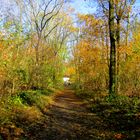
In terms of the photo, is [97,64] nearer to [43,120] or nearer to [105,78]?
[105,78]

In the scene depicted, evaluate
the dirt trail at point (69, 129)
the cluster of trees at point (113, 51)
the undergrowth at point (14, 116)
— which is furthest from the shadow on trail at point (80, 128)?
the cluster of trees at point (113, 51)

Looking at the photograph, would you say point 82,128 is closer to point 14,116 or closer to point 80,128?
point 80,128

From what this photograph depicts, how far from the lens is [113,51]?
23203 mm

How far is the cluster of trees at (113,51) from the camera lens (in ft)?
75.9

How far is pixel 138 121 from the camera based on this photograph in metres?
12.7

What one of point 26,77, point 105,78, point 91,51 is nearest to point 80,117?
point 26,77

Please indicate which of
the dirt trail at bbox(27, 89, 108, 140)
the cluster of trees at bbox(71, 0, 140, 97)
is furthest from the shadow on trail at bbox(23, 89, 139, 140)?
the cluster of trees at bbox(71, 0, 140, 97)

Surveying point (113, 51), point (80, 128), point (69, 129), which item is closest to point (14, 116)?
point (69, 129)

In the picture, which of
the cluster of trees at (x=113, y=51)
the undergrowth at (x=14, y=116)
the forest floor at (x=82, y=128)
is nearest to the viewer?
the undergrowth at (x=14, y=116)

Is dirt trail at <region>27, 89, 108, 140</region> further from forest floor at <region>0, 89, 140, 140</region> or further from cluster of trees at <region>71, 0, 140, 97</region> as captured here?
cluster of trees at <region>71, 0, 140, 97</region>

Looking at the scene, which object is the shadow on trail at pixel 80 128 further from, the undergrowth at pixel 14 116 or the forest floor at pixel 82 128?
the undergrowth at pixel 14 116

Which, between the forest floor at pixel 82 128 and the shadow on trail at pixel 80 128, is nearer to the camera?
the forest floor at pixel 82 128

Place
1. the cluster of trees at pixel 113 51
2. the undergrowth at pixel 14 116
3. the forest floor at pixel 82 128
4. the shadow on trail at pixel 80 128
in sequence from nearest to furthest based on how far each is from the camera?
the undergrowth at pixel 14 116
the forest floor at pixel 82 128
the shadow on trail at pixel 80 128
the cluster of trees at pixel 113 51

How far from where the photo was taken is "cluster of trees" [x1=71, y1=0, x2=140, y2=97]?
23125 mm
